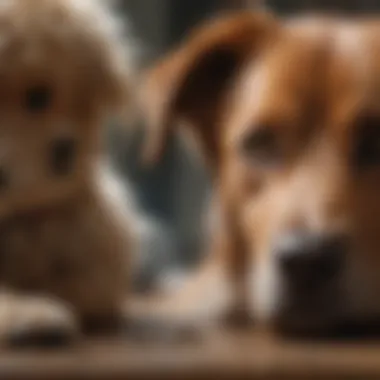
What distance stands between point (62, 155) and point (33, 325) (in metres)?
0.19

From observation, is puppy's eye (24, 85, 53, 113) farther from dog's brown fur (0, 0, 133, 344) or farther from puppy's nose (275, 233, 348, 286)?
puppy's nose (275, 233, 348, 286)

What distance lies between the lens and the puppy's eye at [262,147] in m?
1.07

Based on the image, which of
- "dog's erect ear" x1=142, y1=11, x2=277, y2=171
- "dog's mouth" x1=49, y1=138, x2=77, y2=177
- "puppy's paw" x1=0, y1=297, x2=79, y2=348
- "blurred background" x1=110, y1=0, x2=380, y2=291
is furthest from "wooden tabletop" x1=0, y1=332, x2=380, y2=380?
"blurred background" x1=110, y1=0, x2=380, y2=291

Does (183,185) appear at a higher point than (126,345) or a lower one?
higher

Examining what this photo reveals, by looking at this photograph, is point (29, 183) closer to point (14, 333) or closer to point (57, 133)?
point (57, 133)

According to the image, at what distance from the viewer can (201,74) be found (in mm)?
1174

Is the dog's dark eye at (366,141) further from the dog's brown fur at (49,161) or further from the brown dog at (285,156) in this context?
the dog's brown fur at (49,161)

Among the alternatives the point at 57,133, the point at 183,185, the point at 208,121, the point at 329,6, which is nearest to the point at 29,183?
the point at 57,133

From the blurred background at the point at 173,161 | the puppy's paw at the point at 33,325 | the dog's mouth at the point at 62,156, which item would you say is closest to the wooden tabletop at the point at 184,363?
the puppy's paw at the point at 33,325

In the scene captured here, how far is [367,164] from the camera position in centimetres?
104

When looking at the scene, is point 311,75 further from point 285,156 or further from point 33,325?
point 33,325

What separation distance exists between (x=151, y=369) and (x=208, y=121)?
17.2 inches

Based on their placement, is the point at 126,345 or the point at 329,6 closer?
the point at 126,345

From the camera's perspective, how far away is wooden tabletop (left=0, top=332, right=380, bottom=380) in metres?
0.80
